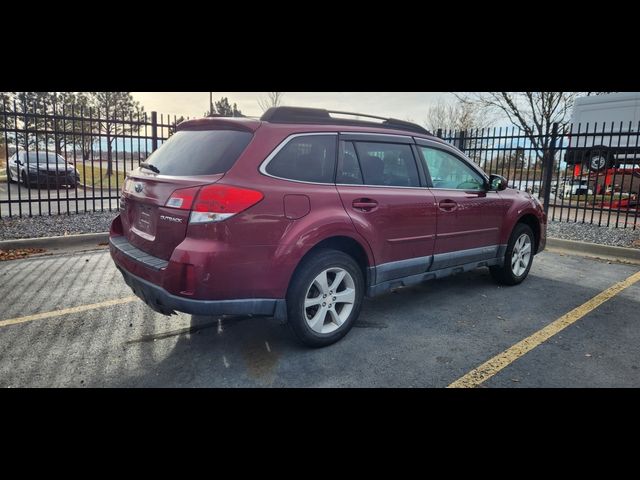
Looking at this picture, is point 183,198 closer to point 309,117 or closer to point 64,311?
point 309,117

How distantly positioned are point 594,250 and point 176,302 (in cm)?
723

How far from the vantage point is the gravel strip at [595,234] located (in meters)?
7.75

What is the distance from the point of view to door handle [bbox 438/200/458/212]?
431 cm

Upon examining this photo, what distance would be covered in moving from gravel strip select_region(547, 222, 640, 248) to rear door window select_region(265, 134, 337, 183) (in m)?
6.35

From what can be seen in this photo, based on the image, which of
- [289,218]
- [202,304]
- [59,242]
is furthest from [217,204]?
[59,242]

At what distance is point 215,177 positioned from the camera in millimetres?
2980

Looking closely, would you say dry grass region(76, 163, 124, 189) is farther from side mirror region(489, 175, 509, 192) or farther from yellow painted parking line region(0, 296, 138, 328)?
side mirror region(489, 175, 509, 192)

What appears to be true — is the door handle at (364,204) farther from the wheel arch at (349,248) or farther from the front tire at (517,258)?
the front tire at (517,258)

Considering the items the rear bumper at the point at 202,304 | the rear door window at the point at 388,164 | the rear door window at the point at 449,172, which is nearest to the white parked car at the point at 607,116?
the rear door window at the point at 449,172

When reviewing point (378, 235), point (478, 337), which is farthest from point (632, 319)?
point (378, 235)

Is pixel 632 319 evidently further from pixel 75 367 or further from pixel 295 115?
pixel 75 367

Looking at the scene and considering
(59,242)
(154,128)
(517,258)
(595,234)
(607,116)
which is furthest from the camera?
(607,116)

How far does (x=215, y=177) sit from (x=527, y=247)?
164 inches

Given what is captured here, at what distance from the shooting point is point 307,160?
3.42m
